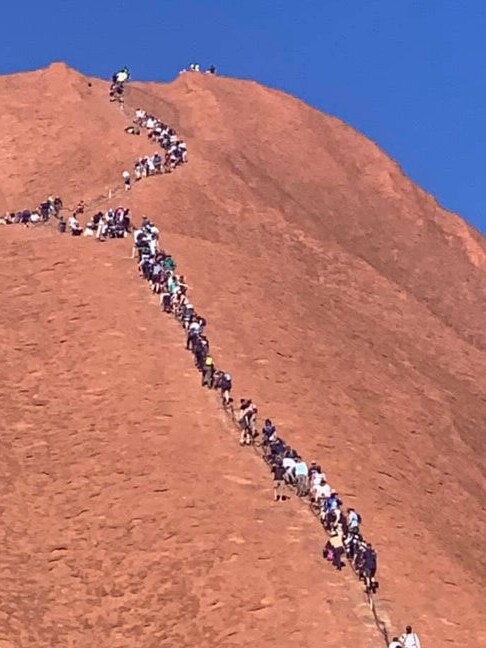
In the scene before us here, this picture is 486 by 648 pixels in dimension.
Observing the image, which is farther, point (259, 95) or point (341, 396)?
point (259, 95)

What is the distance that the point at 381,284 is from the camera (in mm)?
69562

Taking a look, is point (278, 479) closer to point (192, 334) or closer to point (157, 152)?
point (192, 334)

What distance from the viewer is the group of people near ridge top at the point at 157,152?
71.8m

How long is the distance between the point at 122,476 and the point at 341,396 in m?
12.2

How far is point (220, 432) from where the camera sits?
38062 mm

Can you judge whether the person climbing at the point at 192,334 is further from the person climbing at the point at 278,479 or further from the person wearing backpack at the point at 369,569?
the person wearing backpack at the point at 369,569

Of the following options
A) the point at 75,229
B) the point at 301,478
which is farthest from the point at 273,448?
the point at 75,229

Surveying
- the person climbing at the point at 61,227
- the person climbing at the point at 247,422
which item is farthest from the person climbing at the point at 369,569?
the person climbing at the point at 61,227

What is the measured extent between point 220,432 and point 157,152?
42436mm

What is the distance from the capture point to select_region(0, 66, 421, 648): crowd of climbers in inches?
1273

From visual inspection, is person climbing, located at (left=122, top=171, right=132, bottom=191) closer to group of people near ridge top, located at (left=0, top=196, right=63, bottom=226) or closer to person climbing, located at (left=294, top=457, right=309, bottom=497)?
group of people near ridge top, located at (left=0, top=196, right=63, bottom=226)

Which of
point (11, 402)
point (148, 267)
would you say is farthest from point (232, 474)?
point (148, 267)

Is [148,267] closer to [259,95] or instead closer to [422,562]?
[422,562]

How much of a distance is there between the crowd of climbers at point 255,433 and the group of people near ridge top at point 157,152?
1363 cm
